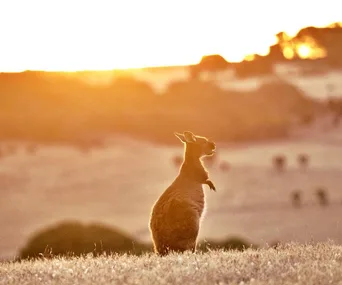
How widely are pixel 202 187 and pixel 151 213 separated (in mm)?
1272

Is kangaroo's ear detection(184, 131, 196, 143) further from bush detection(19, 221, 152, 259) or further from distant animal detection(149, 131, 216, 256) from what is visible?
bush detection(19, 221, 152, 259)

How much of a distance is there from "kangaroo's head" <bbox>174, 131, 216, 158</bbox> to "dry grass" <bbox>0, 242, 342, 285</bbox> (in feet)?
8.54

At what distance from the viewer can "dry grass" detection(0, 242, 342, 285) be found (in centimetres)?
1200

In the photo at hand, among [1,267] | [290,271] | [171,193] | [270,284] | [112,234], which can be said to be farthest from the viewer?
[112,234]

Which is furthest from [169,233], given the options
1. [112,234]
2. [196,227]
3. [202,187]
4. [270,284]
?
[112,234]

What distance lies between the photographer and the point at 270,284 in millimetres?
11422

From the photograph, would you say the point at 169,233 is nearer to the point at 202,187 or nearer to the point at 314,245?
the point at 202,187

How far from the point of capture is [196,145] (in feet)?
55.2

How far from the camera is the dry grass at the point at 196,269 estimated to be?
39.4ft

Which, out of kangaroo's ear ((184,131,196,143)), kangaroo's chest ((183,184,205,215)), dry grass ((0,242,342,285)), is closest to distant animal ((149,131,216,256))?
kangaroo's chest ((183,184,205,215))

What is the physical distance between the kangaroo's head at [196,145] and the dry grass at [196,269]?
2.60 meters

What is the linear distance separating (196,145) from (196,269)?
4.59m

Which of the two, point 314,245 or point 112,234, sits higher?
point 314,245

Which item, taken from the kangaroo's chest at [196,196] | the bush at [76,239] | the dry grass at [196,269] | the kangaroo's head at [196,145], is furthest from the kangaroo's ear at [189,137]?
the bush at [76,239]
